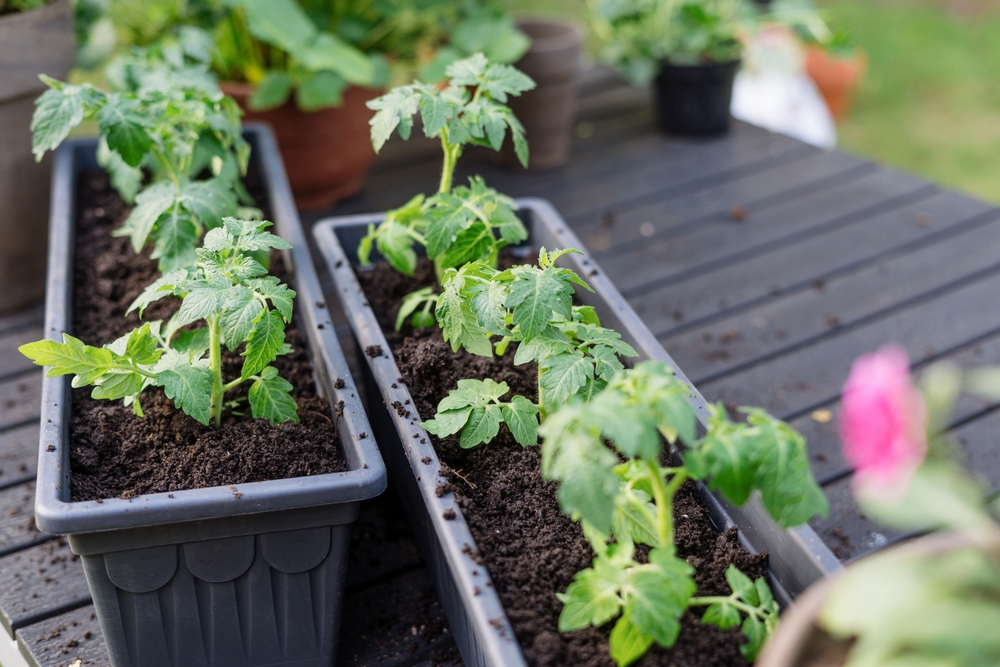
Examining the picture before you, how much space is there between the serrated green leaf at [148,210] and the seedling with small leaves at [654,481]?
2.68 feet

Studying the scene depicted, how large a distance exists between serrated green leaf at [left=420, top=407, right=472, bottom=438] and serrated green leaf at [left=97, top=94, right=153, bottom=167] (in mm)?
688

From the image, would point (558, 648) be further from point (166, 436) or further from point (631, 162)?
point (631, 162)

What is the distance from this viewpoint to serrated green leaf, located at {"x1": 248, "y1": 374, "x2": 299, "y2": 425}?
3.89 feet

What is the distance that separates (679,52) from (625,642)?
2.17 metres

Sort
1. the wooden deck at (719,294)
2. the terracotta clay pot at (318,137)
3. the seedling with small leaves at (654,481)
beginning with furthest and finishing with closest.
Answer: the terracotta clay pot at (318,137)
the wooden deck at (719,294)
the seedling with small leaves at (654,481)

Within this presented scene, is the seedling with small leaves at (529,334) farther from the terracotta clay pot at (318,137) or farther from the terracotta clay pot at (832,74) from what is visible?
the terracotta clay pot at (832,74)

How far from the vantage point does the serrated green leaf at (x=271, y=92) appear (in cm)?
208

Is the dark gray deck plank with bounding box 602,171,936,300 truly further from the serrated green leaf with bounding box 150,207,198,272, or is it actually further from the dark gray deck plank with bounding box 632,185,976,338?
the serrated green leaf with bounding box 150,207,198,272

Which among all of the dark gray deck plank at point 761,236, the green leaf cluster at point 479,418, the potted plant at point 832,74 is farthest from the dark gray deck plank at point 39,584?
the potted plant at point 832,74

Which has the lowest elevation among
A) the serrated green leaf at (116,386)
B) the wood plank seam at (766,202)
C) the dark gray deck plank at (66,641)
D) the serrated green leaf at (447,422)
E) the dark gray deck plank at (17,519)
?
the wood plank seam at (766,202)

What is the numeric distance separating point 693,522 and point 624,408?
→ 33 centimetres

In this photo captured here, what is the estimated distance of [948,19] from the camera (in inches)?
191

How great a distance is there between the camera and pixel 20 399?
1692mm

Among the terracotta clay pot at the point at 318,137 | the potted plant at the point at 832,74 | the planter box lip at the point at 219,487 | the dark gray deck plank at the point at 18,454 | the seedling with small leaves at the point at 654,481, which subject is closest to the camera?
the seedling with small leaves at the point at 654,481
